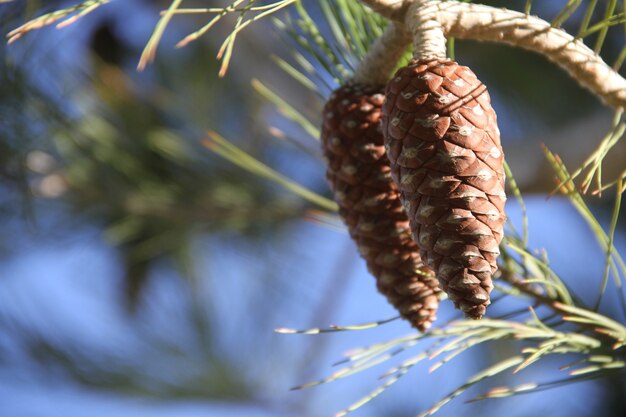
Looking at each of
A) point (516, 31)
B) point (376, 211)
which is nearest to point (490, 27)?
point (516, 31)

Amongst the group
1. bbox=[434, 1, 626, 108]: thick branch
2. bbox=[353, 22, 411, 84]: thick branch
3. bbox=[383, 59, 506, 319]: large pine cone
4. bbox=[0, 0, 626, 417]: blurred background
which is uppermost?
bbox=[0, 0, 626, 417]: blurred background

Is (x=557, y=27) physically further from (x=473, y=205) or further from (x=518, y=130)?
(x=518, y=130)

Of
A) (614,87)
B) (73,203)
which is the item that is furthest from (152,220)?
(614,87)

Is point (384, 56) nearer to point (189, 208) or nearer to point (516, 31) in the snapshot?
point (516, 31)

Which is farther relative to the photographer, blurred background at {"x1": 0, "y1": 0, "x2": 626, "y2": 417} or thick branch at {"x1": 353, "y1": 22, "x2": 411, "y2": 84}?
blurred background at {"x1": 0, "y1": 0, "x2": 626, "y2": 417}

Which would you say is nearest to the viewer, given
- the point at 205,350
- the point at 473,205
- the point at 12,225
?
the point at 473,205

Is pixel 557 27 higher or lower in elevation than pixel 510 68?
lower
